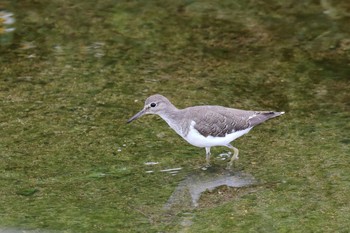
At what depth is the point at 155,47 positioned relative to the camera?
42.5 feet

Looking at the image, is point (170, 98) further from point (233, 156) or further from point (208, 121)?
point (233, 156)

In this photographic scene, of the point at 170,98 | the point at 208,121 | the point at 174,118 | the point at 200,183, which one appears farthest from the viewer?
the point at 170,98

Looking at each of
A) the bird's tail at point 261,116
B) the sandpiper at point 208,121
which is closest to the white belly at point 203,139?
the sandpiper at point 208,121

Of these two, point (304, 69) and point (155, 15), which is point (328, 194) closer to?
point (304, 69)

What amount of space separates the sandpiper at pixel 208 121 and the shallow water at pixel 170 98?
0.33m

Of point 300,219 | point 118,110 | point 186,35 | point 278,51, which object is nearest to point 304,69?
point 278,51

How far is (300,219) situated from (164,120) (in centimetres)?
298

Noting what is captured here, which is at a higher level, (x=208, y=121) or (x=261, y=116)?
(x=208, y=121)

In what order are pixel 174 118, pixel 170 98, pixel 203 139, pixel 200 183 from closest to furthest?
pixel 200 183
pixel 203 139
pixel 174 118
pixel 170 98

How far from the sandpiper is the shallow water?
335mm

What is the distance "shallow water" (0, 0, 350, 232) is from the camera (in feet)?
29.3

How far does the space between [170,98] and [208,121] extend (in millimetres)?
1675

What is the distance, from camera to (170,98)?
37.8ft

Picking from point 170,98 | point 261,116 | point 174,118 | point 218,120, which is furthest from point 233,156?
point 170,98
